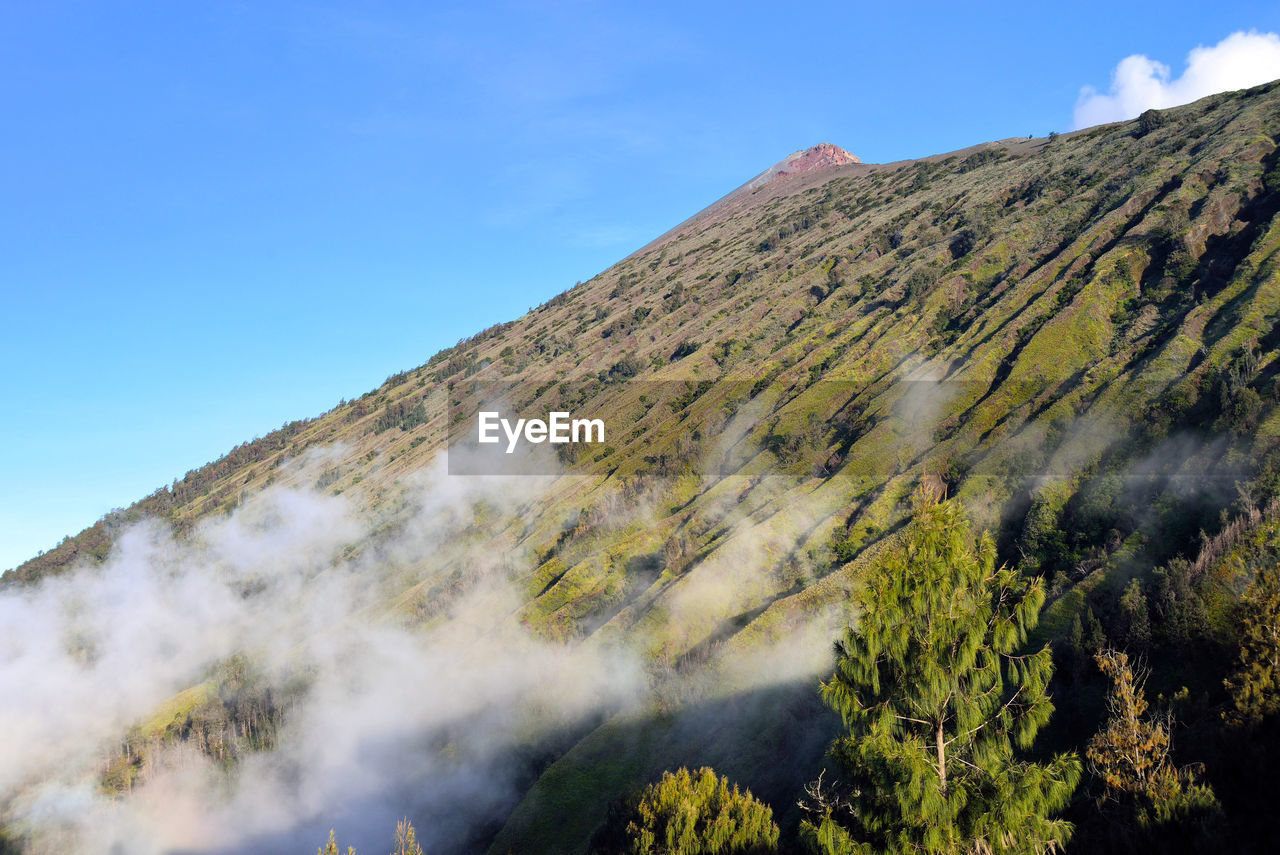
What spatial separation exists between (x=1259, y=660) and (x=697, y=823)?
16086mm

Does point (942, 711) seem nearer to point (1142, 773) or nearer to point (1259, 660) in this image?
point (1142, 773)

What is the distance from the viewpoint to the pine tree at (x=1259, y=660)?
62.7 ft

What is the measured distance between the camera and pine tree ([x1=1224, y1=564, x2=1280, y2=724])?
19125mm

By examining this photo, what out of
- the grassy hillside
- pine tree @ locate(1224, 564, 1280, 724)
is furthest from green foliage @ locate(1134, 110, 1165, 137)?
pine tree @ locate(1224, 564, 1280, 724)

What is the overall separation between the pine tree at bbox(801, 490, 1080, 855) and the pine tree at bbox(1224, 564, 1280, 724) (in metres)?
A: 8.26

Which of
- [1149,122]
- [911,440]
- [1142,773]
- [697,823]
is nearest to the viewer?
[1142,773]

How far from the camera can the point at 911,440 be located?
5475cm

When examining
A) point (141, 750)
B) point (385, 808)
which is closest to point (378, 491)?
point (141, 750)

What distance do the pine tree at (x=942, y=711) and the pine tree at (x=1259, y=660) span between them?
826 centimetres

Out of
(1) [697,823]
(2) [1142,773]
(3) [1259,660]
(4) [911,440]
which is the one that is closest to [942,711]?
(2) [1142,773]

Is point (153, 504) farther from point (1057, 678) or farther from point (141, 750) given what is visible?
point (1057, 678)

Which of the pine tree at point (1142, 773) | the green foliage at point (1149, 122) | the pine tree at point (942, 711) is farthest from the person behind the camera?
the green foliage at point (1149, 122)

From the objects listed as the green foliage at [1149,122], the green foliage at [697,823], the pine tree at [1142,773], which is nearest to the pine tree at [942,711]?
the pine tree at [1142,773]

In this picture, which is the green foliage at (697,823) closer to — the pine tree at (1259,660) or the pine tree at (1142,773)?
the pine tree at (1142,773)
